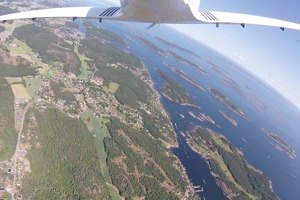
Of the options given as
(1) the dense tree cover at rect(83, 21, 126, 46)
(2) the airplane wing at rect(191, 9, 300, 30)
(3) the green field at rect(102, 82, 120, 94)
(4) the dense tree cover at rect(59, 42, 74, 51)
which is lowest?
(3) the green field at rect(102, 82, 120, 94)

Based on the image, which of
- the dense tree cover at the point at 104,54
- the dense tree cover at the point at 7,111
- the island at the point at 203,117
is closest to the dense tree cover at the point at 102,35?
the dense tree cover at the point at 104,54

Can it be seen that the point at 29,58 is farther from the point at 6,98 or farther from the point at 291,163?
the point at 291,163

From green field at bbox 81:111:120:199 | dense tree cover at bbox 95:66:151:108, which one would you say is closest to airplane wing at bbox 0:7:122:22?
green field at bbox 81:111:120:199

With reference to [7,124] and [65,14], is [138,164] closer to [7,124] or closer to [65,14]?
[7,124]

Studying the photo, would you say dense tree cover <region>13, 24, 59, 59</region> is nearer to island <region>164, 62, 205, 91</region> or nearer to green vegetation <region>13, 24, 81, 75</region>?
green vegetation <region>13, 24, 81, 75</region>

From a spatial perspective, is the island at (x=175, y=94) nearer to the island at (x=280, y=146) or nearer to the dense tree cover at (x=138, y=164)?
the dense tree cover at (x=138, y=164)

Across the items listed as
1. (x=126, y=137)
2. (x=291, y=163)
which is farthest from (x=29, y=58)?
(x=291, y=163)

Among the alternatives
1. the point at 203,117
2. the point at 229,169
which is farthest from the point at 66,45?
the point at 229,169

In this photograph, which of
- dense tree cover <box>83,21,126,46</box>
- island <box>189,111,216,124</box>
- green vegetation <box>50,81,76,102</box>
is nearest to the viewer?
green vegetation <box>50,81,76,102</box>
